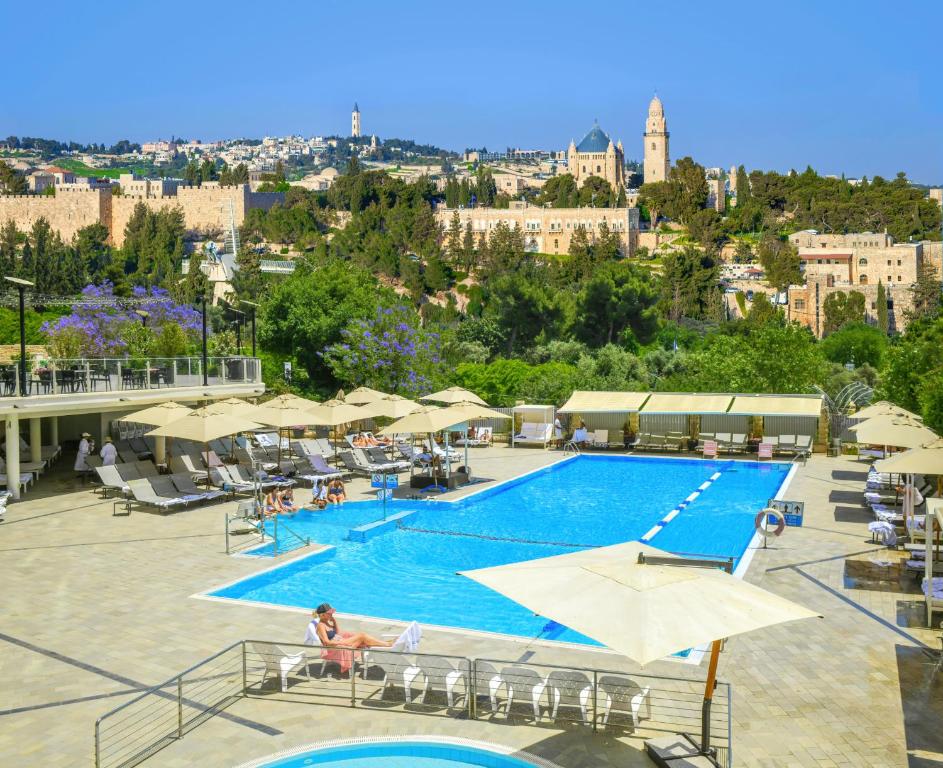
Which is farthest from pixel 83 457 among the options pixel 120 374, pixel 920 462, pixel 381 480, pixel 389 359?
pixel 920 462

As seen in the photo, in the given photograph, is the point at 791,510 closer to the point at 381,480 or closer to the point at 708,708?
the point at 381,480

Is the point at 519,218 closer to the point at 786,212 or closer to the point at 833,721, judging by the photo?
the point at 786,212

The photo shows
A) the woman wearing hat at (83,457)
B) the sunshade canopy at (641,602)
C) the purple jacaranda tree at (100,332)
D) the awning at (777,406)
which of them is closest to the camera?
the sunshade canopy at (641,602)

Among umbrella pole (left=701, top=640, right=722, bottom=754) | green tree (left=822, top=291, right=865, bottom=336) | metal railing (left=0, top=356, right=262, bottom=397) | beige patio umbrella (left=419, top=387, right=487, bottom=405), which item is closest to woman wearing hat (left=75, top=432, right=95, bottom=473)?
metal railing (left=0, top=356, right=262, bottom=397)

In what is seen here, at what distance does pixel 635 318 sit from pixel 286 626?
32.5 m

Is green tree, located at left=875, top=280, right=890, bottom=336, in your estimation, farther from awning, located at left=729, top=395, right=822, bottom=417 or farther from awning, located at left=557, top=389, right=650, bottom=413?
awning, located at left=557, top=389, right=650, bottom=413

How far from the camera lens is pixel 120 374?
16828 mm

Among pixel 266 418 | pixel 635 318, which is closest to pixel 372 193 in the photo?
pixel 635 318

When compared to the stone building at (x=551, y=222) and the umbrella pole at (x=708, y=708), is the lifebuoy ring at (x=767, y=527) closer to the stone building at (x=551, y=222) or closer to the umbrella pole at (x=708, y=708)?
the umbrella pole at (x=708, y=708)

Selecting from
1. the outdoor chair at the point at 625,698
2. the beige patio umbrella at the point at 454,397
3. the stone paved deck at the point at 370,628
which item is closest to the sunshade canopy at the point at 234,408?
the beige patio umbrella at the point at 454,397

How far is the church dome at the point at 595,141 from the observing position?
144125 millimetres

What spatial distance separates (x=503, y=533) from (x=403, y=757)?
7.58 meters

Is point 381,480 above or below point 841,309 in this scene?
below

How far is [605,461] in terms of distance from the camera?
2080 cm
